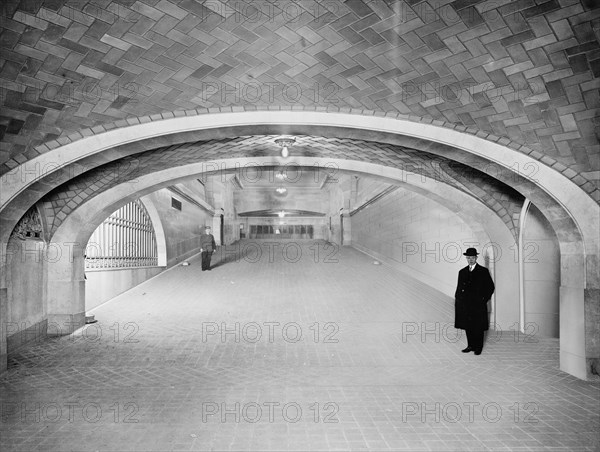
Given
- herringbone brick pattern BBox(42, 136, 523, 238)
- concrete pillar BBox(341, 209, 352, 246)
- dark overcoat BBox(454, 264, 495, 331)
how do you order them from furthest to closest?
concrete pillar BBox(341, 209, 352, 246) < herringbone brick pattern BBox(42, 136, 523, 238) < dark overcoat BBox(454, 264, 495, 331)

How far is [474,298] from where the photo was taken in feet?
21.7

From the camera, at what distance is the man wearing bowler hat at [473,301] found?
6582 millimetres

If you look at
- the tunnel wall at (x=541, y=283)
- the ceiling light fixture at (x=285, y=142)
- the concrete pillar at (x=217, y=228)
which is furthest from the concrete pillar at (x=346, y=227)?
the ceiling light fixture at (x=285, y=142)

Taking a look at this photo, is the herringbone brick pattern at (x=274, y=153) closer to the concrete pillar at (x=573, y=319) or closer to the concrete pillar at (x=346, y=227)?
the concrete pillar at (x=573, y=319)

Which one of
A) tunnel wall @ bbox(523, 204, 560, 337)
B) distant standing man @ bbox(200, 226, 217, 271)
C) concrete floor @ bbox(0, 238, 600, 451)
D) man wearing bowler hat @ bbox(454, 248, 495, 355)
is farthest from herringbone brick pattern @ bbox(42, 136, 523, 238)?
distant standing man @ bbox(200, 226, 217, 271)

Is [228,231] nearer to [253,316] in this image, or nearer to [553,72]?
[253,316]

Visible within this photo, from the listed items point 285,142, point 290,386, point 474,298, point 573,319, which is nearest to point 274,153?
point 285,142

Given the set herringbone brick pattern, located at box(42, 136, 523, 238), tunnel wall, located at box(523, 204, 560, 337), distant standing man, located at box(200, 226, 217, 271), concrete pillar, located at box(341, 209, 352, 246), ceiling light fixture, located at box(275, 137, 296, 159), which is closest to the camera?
ceiling light fixture, located at box(275, 137, 296, 159)

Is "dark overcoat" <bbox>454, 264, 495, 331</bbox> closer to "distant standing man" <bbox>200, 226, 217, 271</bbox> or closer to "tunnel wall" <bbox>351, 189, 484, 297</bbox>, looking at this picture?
"tunnel wall" <bbox>351, 189, 484, 297</bbox>

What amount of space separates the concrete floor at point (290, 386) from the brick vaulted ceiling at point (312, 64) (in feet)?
9.47

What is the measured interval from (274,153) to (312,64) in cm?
420

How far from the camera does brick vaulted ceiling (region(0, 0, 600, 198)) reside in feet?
11.0

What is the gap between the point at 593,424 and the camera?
412 cm

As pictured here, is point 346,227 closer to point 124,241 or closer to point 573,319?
point 124,241
